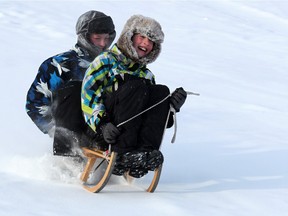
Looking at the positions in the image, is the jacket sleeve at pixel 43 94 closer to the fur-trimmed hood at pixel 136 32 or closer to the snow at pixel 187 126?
the snow at pixel 187 126

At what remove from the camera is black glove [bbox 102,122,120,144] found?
12.6ft

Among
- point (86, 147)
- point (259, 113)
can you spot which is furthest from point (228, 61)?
point (86, 147)

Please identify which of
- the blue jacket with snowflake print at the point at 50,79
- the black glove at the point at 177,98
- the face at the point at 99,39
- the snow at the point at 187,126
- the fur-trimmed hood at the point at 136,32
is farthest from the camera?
the face at the point at 99,39

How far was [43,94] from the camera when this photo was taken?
461cm

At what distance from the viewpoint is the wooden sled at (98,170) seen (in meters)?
3.86

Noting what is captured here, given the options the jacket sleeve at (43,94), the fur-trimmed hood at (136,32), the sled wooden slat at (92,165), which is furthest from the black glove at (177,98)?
the jacket sleeve at (43,94)

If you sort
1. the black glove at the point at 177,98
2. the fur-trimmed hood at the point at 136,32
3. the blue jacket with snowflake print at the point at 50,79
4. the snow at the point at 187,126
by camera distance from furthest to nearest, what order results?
the blue jacket with snowflake print at the point at 50,79
the fur-trimmed hood at the point at 136,32
the black glove at the point at 177,98
the snow at the point at 187,126

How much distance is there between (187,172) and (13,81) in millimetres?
3002

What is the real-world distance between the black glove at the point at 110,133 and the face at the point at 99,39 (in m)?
0.97

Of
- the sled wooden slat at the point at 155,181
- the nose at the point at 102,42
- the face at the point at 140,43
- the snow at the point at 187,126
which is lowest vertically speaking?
the snow at the point at 187,126

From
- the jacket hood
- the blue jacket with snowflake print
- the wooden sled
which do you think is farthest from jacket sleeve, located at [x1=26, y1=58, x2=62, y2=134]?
the wooden sled

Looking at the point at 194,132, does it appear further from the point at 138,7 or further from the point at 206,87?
the point at 138,7

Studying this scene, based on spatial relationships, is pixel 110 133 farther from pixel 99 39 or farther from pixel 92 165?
pixel 99 39

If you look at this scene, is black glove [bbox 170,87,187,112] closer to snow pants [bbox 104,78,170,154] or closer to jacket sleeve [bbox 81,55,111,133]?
snow pants [bbox 104,78,170,154]
